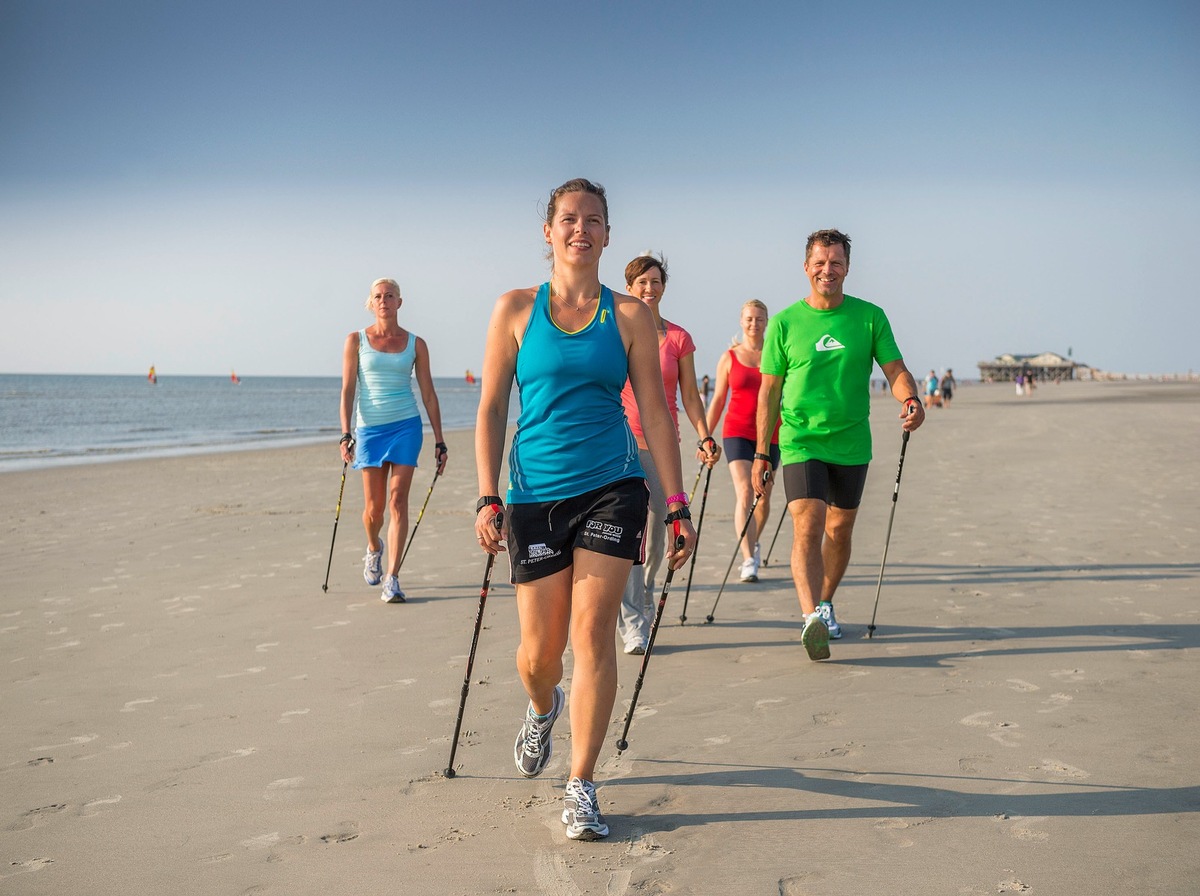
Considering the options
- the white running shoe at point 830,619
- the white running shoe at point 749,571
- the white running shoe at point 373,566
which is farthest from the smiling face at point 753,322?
the white running shoe at point 373,566

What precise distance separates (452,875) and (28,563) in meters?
7.43

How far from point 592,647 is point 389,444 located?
4.16m

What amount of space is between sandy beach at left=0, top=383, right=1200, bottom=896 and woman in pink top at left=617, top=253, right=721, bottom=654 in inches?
10.9

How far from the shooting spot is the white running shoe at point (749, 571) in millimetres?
7934

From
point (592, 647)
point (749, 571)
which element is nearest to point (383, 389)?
point (749, 571)

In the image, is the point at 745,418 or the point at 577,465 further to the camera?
the point at 745,418

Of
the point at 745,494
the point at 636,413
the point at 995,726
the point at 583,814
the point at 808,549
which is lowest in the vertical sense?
the point at 583,814

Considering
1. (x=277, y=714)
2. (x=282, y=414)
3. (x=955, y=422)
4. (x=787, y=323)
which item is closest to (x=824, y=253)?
(x=787, y=323)

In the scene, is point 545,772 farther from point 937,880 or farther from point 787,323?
point 787,323

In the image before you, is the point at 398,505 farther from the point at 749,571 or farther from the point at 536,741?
the point at 536,741

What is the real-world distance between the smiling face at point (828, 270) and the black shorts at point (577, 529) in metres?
2.65

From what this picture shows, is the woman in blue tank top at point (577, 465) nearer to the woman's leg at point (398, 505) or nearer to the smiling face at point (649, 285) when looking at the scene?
the smiling face at point (649, 285)

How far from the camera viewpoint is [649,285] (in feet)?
19.4

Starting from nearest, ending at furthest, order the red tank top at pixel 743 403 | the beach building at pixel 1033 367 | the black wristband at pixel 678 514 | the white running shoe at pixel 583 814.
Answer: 1. the white running shoe at pixel 583 814
2. the black wristband at pixel 678 514
3. the red tank top at pixel 743 403
4. the beach building at pixel 1033 367
